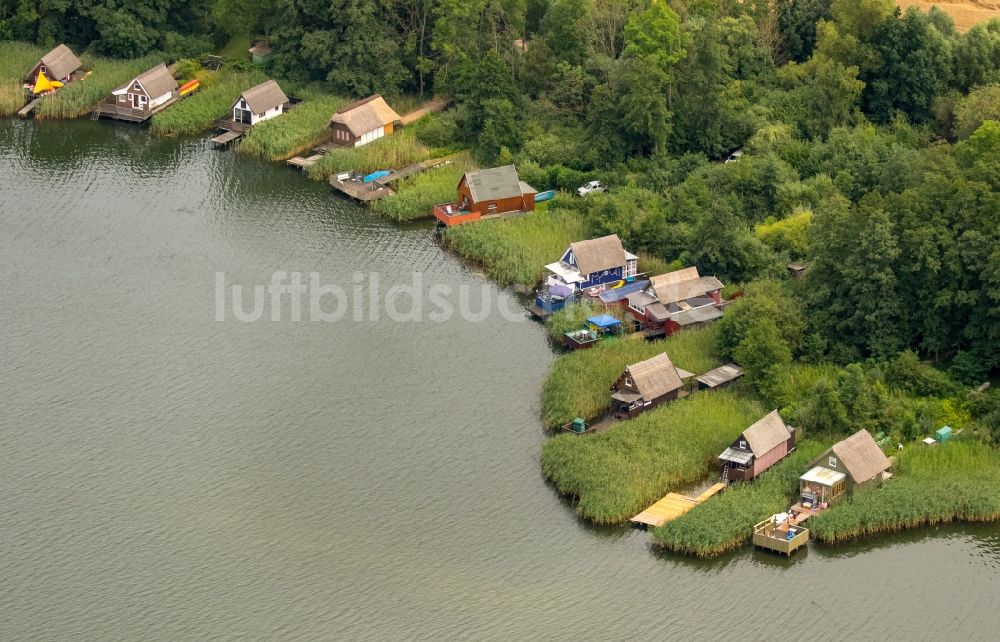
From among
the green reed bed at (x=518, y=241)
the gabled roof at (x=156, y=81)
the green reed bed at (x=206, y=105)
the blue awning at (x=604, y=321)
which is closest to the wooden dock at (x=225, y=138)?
the green reed bed at (x=206, y=105)

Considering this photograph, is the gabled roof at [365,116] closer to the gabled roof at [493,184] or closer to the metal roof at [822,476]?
the gabled roof at [493,184]

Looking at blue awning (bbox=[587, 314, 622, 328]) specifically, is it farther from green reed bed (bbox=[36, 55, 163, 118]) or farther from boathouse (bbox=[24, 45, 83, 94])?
boathouse (bbox=[24, 45, 83, 94])

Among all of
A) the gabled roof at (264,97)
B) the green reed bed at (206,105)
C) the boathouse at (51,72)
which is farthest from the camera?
the boathouse at (51,72)

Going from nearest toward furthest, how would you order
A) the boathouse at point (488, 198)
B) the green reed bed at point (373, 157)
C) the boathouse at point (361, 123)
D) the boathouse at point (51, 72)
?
1. the boathouse at point (488, 198)
2. the green reed bed at point (373, 157)
3. the boathouse at point (361, 123)
4. the boathouse at point (51, 72)

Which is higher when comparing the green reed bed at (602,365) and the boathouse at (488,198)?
the green reed bed at (602,365)

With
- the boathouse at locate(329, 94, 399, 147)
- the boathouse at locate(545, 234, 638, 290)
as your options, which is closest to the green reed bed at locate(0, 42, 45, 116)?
the boathouse at locate(329, 94, 399, 147)

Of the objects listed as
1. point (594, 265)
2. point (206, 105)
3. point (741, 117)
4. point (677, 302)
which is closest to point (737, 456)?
point (677, 302)

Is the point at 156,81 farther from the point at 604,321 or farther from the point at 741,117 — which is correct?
the point at 604,321
